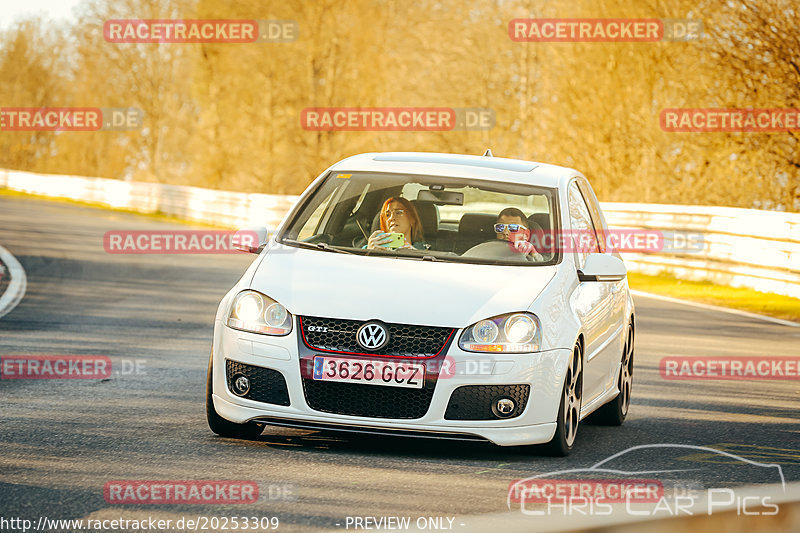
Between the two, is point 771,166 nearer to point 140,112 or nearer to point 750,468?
point 750,468

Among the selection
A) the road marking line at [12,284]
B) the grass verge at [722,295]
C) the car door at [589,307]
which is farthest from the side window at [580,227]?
the grass verge at [722,295]

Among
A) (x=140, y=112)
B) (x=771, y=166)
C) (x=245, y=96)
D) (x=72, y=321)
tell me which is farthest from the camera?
(x=140, y=112)

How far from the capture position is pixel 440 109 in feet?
144

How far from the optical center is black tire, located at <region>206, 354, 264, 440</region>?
273 inches

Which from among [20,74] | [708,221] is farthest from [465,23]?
[20,74]

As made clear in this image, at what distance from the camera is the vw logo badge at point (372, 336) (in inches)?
254

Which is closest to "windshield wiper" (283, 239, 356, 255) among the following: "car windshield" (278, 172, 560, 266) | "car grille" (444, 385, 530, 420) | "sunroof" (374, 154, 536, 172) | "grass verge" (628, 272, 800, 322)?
"car windshield" (278, 172, 560, 266)

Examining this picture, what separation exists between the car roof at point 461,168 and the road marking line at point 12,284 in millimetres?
6471

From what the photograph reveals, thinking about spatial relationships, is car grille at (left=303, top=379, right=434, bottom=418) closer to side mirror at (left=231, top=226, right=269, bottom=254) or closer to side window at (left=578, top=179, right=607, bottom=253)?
side mirror at (left=231, top=226, right=269, bottom=254)

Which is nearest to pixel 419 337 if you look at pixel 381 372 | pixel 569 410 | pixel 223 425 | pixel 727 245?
pixel 381 372

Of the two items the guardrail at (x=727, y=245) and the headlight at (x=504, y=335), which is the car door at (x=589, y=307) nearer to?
the headlight at (x=504, y=335)

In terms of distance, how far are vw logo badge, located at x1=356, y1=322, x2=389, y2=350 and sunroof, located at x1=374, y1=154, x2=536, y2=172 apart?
1.94 m

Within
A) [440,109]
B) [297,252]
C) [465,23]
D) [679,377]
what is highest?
[465,23]

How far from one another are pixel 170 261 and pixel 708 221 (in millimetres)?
8678
